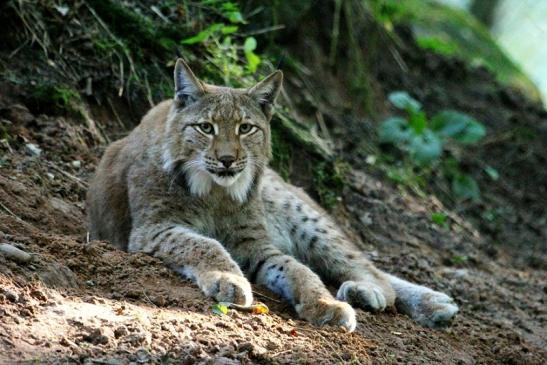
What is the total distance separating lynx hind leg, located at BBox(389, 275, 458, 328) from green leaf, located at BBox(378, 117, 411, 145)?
3.47 meters

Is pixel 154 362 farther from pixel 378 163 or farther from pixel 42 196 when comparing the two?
pixel 378 163

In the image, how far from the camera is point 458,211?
891 centimetres

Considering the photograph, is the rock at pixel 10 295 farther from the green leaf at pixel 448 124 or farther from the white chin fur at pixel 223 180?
the green leaf at pixel 448 124

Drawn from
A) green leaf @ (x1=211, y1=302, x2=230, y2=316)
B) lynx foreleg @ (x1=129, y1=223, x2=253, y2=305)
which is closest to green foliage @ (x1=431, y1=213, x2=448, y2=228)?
lynx foreleg @ (x1=129, y1=223, x2=253, y2=305)

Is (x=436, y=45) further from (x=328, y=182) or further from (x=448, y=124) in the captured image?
(x=328, y=182)

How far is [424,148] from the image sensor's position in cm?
872

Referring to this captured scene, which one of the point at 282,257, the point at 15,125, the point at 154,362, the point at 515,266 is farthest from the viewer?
the point at 515,266

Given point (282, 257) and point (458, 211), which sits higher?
point (282, 257)

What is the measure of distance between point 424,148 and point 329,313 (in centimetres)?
462

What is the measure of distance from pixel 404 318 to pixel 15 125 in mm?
3029

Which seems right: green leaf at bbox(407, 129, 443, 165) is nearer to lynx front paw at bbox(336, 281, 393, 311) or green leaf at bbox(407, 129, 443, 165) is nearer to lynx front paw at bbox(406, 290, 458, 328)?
lynx front paw at bbox(406, 290, 458, 328)

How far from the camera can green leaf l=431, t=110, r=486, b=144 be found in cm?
893

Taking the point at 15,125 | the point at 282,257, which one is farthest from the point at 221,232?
the point at 15,125

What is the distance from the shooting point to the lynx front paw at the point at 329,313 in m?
4.36
